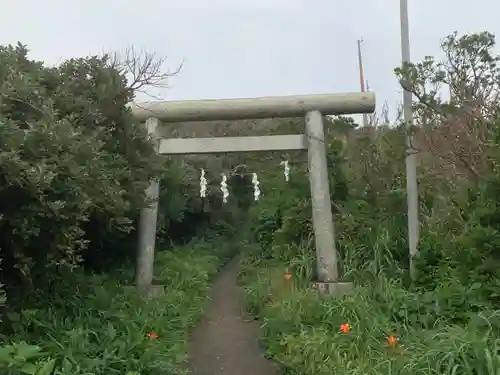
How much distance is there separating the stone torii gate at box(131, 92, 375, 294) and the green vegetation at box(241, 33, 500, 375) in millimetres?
627

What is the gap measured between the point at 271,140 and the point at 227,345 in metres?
3.63

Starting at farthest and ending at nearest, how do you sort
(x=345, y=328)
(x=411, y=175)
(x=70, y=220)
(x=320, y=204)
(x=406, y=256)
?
(x=320, y=204) < (x=406, y=256) < (x=411, y=175) < (x=345, y=328) < (x=70, y=220)

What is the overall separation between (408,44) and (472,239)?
3706 mm

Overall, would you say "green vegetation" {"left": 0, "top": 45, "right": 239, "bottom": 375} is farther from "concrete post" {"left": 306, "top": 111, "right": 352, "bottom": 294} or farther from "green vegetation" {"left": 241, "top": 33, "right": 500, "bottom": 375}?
"concrete post" {"left": 306, "top": 111, "right": 352, "bottom": 294}

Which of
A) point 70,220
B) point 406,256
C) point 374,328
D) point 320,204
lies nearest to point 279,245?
point 320,204

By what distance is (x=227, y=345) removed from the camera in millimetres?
7570

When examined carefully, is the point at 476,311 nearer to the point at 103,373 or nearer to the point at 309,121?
the point at 103,373

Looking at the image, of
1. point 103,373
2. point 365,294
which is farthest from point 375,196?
point 103,373

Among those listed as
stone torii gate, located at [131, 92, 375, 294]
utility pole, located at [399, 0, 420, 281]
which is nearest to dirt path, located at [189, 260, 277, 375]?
stone torii gate, located at [131, 92, 375, 294]

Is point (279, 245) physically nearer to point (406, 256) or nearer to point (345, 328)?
point (406, 256)

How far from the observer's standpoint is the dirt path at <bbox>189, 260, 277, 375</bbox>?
6590mm

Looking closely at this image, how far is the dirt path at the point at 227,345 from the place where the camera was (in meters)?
6.59

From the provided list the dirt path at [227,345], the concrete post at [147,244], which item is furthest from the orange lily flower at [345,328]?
the concrete post at [147,244]

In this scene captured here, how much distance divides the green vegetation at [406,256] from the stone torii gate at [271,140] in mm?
627
